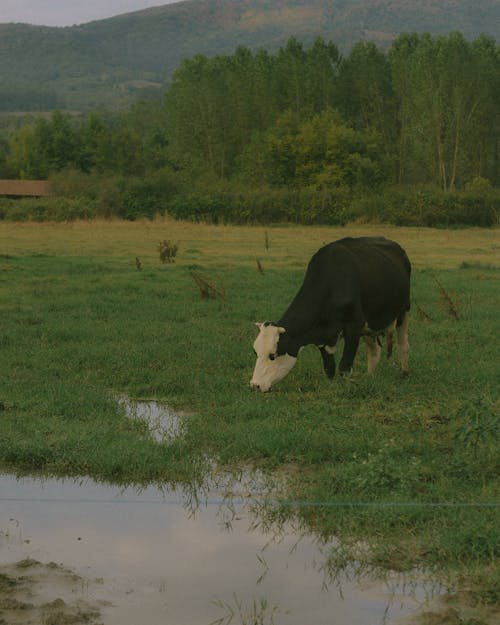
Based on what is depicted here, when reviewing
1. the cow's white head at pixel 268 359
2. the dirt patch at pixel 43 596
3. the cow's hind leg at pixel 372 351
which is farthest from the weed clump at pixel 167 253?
the dirt patch at pixel 43 596

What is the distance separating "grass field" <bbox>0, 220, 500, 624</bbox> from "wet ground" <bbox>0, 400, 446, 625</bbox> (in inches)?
12.8

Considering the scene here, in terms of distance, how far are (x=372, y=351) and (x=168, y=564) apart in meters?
6.09

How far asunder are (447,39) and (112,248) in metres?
44.6

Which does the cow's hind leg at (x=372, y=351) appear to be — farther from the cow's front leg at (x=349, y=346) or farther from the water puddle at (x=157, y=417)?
the water puddle at (x=157, y=417)

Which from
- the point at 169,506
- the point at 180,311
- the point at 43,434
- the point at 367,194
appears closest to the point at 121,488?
the point at 169,506

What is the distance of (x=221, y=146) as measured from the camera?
76375 mm

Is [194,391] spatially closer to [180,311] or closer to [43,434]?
[43,434]

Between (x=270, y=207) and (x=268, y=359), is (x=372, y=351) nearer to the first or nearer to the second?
(x=268, y=359)

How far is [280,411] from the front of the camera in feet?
31.7

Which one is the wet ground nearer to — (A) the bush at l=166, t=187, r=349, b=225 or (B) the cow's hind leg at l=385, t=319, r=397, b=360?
(B) the cow's hind leg at l=385, t=319, r=397, b=360

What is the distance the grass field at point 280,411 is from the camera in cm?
667

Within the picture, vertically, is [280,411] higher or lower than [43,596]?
lower

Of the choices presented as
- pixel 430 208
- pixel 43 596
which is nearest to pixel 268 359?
pixel 43 596

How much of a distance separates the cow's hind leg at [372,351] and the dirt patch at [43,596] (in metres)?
6.42
